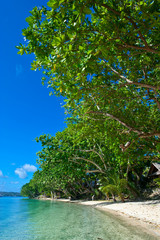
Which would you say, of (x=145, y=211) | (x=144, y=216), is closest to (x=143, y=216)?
(x=144, y=216)

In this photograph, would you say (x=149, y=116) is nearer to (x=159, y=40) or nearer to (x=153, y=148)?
(x=153, y=148)

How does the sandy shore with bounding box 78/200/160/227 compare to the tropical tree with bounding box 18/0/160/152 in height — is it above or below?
below

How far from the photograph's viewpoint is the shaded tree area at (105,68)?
3.64m

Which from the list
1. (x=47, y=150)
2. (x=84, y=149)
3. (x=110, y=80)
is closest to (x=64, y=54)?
(x=110, y=80)

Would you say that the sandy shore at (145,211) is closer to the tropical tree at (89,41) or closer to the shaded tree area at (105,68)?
the shaded tree area at (105,68)

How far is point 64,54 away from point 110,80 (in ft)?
15.5

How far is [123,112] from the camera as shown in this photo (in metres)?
9.48

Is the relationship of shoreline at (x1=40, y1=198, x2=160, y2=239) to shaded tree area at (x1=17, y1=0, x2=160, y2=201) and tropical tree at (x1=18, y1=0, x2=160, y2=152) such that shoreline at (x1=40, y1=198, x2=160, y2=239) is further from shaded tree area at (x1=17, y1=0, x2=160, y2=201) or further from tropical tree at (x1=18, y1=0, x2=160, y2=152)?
tropical tree at (x1=18, y1=0, x2=160, y2=152)

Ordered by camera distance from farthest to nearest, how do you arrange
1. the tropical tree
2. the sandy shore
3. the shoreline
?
1. the sandy shore
2. the shoreline
3. the tropical tree

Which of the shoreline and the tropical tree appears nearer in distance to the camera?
the tropical tree

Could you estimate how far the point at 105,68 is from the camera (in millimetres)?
7590

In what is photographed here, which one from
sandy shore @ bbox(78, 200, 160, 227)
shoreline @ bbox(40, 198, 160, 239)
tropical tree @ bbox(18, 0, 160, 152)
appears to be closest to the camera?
tropical tree @ bbox(18, 0, 160, 152)

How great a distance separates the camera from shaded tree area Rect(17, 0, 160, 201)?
364 centimetres

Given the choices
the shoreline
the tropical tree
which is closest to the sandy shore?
the shoreline
